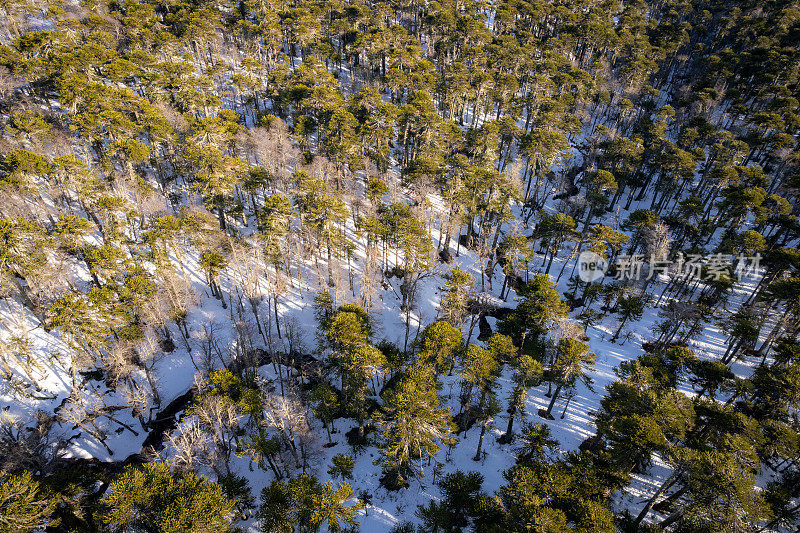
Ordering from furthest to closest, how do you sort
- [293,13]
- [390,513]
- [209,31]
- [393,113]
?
[293,13], [209,31], [393,113], [390,513]

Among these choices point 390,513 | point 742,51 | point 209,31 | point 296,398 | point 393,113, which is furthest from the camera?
point 742,51

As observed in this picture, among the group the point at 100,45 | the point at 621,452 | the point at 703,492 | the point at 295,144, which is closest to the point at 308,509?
the point at 621,452

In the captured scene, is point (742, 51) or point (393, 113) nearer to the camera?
point (393, 113)

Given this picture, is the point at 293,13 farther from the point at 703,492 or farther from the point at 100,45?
the point at 703,492

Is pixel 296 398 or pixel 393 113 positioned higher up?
pixel 393 113

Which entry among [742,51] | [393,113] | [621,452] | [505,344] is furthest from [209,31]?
[742,51]

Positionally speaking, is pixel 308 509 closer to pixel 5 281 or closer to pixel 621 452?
pixel 621 452

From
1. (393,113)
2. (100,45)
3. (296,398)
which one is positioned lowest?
(296,398)
